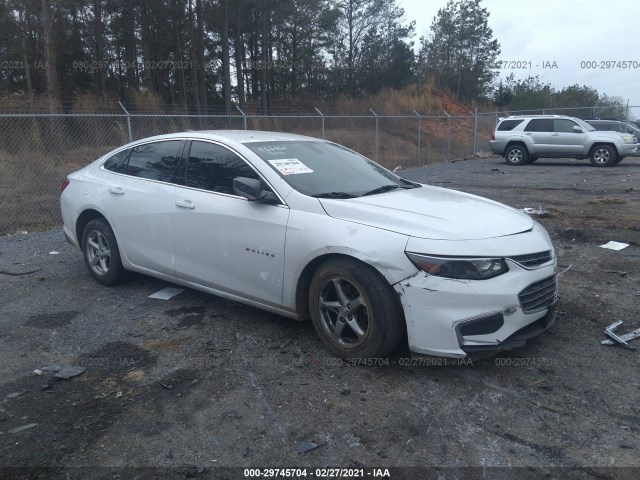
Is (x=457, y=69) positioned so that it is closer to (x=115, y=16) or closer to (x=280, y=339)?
(x=115, y=16)

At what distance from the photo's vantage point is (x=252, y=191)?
4.15m

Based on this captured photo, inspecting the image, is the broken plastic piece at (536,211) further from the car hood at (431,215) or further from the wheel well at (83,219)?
the wheel well at (83,219)

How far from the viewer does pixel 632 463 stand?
2.77 meters

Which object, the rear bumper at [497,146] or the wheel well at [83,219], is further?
the rear bumper at [497,146]

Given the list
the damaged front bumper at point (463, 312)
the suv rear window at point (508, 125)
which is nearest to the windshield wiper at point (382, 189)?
the damaged front bumper at point (463, 312)

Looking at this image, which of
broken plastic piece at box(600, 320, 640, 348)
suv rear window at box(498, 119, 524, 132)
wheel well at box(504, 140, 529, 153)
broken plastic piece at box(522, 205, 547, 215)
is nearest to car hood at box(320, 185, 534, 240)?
broken plastic piece at box(600, 320, 640, 348)

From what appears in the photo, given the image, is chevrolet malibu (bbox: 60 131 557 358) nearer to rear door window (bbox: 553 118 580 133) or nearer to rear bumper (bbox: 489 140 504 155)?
rear door window (bbox: 553 118 580 133)

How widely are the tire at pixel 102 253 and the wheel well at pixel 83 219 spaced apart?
8cm

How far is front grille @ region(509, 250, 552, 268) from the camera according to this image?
144 inches

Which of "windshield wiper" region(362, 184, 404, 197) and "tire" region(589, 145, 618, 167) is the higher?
"windshield wiper" region(362, 184, 404, 197)

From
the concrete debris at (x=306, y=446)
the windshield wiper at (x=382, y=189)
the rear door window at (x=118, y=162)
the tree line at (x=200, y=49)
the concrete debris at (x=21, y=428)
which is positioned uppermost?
the tree line at (x=200, y=49)

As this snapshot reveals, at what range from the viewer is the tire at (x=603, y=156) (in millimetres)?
18281

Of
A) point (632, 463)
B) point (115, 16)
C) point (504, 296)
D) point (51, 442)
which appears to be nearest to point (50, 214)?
point (51, 442)

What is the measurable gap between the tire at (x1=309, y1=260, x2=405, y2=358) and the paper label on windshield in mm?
933
